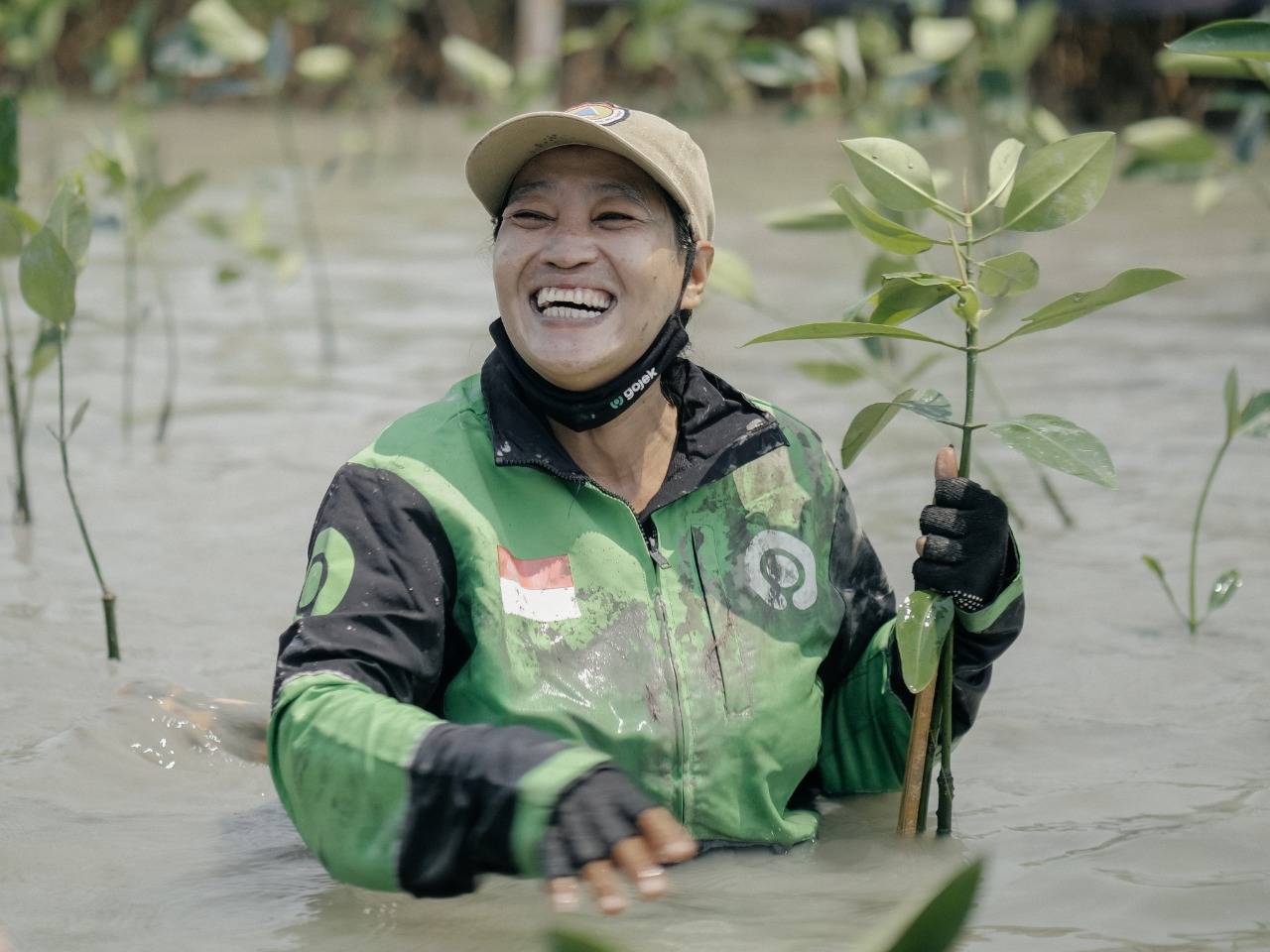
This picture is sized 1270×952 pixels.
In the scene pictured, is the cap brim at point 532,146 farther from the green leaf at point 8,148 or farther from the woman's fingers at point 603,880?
the green leaf at point 8,148

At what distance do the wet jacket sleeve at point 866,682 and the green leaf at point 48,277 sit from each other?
4.47 ft

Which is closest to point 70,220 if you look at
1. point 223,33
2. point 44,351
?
point 44,351

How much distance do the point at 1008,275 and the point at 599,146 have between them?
1.83 feet

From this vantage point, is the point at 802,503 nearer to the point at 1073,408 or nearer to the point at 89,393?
the point at 1073,408

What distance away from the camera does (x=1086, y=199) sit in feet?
7.41

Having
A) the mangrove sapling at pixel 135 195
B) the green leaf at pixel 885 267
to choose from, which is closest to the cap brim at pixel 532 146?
the green leaf at pixel 885 267

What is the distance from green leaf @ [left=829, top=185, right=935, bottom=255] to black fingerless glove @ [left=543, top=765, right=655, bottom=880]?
2.73 ft

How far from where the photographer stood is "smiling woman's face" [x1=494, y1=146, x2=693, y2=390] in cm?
236

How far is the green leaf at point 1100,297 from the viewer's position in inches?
85.0

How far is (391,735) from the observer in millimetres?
1938

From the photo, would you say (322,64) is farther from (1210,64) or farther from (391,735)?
(391,735)

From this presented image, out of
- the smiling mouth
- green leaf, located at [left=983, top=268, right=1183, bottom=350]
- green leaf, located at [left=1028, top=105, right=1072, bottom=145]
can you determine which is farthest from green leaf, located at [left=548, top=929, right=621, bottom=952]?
green leaf, located at [left=1028, top=105, right=1072, bottom=145]

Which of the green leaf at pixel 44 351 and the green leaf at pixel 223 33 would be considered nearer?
the green leaf at pixel 44 351

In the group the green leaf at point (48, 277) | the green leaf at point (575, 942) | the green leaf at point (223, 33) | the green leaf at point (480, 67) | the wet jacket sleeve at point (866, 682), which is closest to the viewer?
the green leaf at point (575, 942)
